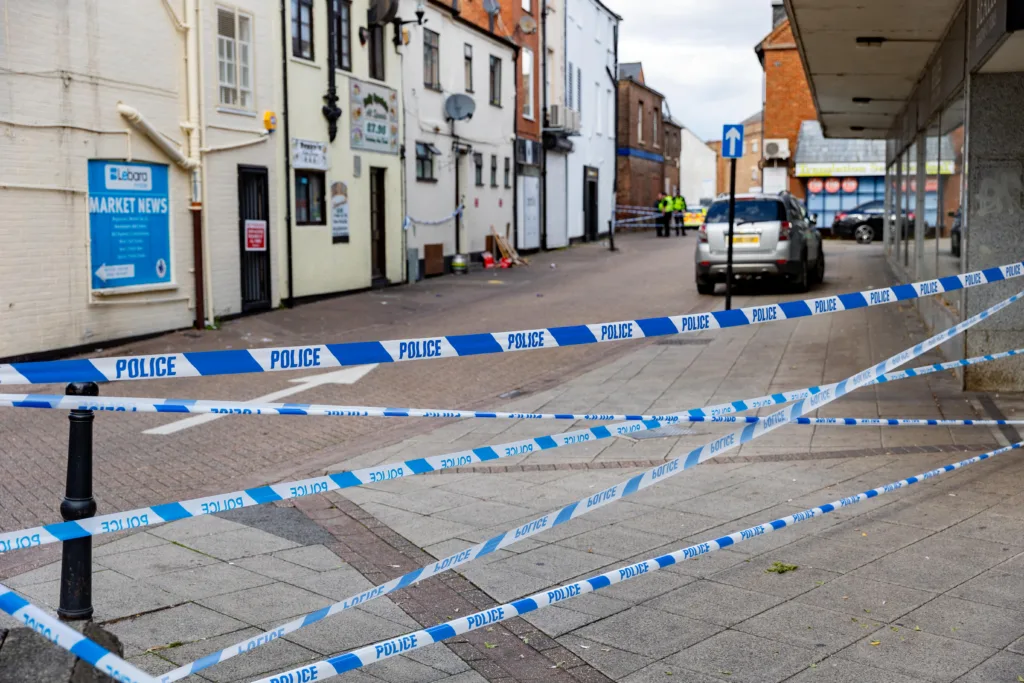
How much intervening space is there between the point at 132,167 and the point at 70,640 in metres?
13.0

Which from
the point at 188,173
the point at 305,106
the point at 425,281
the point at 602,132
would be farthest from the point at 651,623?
the point at 602,132

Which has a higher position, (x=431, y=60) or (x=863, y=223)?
(x=431, y=60)

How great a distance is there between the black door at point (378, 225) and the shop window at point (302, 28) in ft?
12.5

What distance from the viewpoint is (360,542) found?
19.6 feet

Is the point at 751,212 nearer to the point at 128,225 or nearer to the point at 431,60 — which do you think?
the point at 431,60

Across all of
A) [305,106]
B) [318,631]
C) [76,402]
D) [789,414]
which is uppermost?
[305,106]

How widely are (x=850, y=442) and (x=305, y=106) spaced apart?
45.8ft

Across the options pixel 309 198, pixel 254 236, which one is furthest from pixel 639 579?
pixel 309 198

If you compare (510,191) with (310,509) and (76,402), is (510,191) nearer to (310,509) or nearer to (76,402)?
(310,509)

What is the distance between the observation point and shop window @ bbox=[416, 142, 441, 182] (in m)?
25.4

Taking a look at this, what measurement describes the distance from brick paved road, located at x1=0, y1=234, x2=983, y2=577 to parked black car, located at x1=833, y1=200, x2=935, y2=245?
45.9 ft

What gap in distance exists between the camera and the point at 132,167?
1497 cm

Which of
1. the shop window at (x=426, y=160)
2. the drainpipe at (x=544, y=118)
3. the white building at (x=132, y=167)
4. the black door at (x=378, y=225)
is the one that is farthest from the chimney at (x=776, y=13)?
the white building at (x=132, y=167)

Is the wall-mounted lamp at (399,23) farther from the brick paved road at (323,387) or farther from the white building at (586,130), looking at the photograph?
the white building at (586,130)
